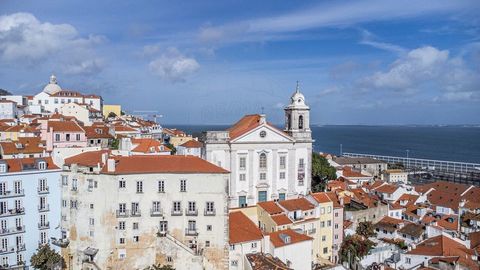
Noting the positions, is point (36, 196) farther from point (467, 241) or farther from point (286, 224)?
point (467, 241)

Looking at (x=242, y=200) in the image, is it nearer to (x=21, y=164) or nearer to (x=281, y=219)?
(x=281, y=219)

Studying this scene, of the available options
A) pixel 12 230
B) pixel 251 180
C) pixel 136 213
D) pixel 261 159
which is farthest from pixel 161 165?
pixel 261 159

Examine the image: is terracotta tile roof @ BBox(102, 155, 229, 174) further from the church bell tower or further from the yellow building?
the yellow building

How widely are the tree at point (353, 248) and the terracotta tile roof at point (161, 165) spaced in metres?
15.0

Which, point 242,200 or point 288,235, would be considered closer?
point 288,235

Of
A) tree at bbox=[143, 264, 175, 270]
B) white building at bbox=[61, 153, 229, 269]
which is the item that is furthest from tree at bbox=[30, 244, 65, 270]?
tree at bbox=[143, 264, 175, 270]

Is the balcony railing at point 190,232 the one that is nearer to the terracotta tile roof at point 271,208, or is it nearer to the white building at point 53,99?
the terracotta tile roof at point 271,208

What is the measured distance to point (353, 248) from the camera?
41.2m

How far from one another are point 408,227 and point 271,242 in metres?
16.9

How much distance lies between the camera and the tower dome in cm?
8601

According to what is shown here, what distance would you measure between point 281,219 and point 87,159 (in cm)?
1562

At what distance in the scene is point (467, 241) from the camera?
39688 millimetres

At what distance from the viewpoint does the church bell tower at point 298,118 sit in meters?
49.9

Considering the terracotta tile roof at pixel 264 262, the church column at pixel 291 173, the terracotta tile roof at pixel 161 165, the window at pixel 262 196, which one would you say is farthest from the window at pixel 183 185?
the church column at pixel 291 173
